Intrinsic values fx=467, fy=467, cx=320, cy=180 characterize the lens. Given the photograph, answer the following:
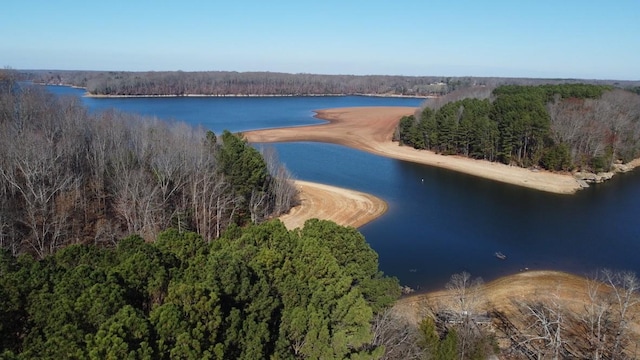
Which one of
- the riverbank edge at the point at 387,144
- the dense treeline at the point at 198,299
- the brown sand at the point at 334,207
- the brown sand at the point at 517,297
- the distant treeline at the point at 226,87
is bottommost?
the brown sand at the point at 517,297

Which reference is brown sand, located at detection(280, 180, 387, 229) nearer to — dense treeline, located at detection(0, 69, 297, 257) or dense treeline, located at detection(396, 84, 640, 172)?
dense treeline, located at detection(0, 69, 297, 257)

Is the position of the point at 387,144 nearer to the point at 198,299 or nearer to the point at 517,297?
the point at 517,297

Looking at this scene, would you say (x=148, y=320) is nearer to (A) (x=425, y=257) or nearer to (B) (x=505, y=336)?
(B) (x=505, y=336)

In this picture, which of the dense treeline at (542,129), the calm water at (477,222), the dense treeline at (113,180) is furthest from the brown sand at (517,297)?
the dense treeline at (542,129)

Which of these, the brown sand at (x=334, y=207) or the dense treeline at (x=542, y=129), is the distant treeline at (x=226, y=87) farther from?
the brown sand at (x=334, y=207)

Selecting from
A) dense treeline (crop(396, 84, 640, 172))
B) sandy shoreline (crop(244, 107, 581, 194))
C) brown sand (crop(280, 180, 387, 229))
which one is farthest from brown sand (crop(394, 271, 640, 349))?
dense treeline (crop(396, 84, 640, 172))
